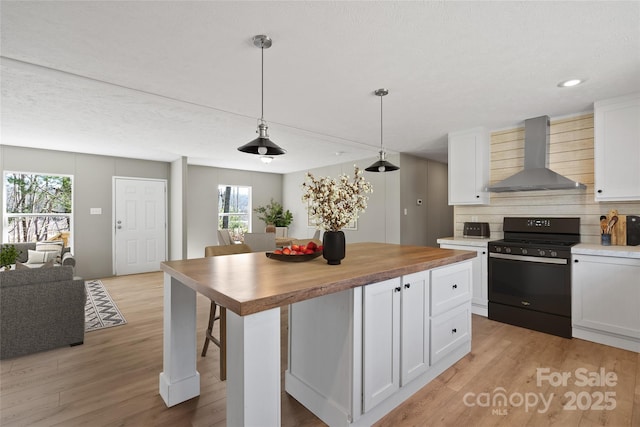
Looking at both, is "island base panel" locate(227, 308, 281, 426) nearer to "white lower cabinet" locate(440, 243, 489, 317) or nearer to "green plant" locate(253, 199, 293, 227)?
"white lower cabinet" locate(440, 243, 489, 317)

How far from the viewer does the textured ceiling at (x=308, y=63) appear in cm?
175

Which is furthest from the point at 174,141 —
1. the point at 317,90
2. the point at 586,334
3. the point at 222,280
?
the point at 586,334

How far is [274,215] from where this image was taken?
8281 millimetres

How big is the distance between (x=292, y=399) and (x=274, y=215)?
6479 mm

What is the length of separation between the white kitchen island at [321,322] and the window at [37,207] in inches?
205

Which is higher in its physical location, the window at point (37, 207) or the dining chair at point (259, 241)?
the window at point (37, 207)

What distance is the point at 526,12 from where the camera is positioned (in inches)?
68.2

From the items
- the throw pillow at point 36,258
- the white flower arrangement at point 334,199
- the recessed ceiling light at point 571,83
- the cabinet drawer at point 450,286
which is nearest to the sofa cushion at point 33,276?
the throw pillow at point 36,258

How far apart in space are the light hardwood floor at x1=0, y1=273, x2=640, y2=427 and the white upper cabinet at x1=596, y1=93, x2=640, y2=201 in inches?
61.7

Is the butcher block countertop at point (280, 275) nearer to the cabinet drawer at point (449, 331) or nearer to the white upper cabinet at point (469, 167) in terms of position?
the cabinet drawer at point (449, 331)

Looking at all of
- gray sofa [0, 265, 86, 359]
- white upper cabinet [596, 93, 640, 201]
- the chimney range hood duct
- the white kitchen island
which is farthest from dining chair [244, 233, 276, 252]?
white upper cabinet [596, 93, 640, 201]

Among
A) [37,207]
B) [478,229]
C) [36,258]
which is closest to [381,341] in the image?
[478,229]

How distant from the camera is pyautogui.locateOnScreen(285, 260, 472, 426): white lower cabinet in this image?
165 cm

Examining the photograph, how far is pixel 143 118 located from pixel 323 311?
336cm
